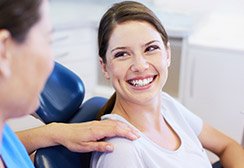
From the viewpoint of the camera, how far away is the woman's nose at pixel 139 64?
1139 mm

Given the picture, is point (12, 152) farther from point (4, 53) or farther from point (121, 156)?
point (4, 53)

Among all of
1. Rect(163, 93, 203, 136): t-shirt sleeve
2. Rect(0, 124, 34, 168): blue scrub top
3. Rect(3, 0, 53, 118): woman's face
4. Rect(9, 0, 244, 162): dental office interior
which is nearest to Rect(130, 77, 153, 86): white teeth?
Rect(163, 93, 203, 136): t-shirt sleeve

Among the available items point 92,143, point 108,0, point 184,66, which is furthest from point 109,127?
point 108,0

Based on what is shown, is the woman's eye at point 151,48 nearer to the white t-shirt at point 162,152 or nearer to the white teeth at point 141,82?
the white teeth at point 141,82

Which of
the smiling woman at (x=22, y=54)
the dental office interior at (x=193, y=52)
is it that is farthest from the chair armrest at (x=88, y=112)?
the dental office interior at (x=193, y=52)

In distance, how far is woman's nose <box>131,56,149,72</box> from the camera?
1.14 meters

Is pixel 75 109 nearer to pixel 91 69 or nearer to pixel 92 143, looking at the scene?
pixel 92 143

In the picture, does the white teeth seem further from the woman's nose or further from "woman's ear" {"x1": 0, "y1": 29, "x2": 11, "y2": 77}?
"woman's ear" {"x1": 0, "y1": 29, "x2": 11, "y2": 77}

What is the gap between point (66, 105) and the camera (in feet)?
4.11

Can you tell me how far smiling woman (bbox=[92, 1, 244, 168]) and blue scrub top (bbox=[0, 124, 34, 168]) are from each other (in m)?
0.23

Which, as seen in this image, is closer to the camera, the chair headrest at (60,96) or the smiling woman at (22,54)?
the smiling woman at (22,54)

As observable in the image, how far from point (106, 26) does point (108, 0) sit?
2.12m

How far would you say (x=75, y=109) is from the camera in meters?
1.29

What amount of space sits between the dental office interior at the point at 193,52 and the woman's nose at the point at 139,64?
115 cm
